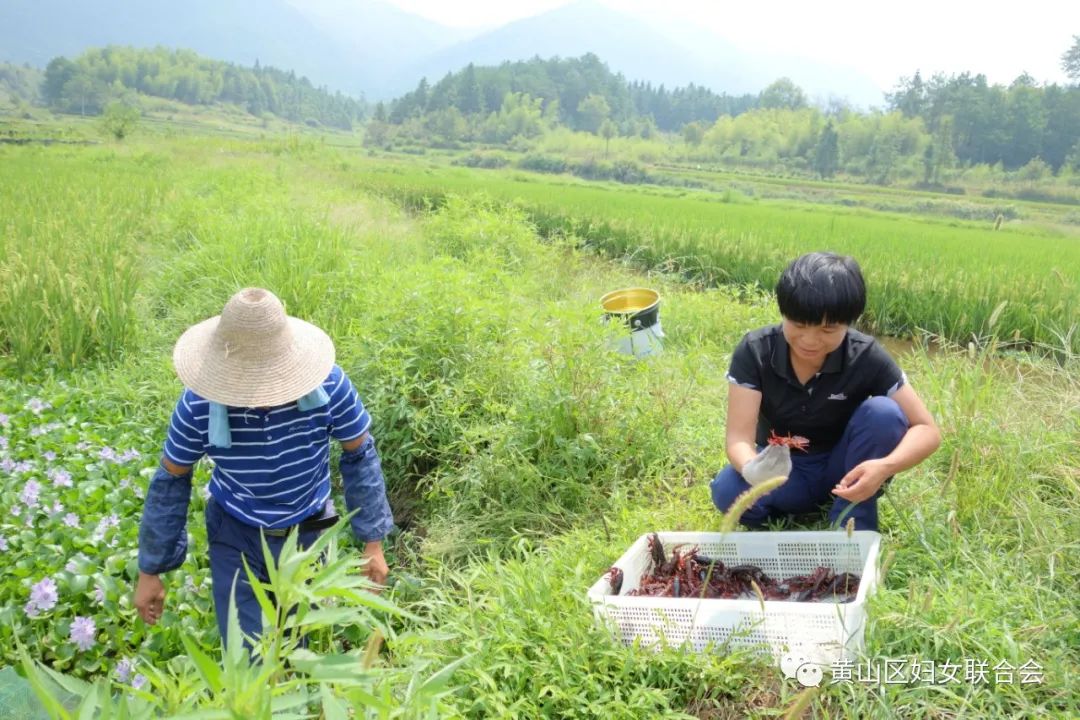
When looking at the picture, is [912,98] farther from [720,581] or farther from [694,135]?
[720,581]

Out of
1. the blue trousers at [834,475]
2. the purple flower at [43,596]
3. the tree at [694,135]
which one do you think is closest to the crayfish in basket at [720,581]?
the blue trousers at [834,475]

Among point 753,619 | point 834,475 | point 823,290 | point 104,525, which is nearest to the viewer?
point 753,619

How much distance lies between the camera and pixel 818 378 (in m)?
2.42

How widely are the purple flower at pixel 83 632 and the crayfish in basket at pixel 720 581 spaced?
1481 millimetres

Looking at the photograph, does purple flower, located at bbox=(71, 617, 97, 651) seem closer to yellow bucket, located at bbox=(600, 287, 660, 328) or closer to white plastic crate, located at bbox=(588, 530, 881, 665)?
white plastic crate, located at bbox=(588, 530, 881, 665)

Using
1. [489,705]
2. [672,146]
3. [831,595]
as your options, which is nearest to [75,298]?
[489,705]

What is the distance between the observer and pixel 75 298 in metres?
4.61

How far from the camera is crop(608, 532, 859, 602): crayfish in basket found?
2.21 meters

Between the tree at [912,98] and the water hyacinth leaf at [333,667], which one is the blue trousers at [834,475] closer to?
the water hyacinth leaf at [333,667]

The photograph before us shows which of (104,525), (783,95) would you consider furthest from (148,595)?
(783,95)

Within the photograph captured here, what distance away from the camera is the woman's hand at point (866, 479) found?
2.13m

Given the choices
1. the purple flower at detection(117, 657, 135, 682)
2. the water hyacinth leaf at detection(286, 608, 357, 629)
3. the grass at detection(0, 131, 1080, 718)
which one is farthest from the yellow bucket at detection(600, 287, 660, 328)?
the water hyacinth leaf at detection(286, 608, 357, 629)

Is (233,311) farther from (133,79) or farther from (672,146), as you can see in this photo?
(133,79)

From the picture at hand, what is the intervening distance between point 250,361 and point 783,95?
264 ft
